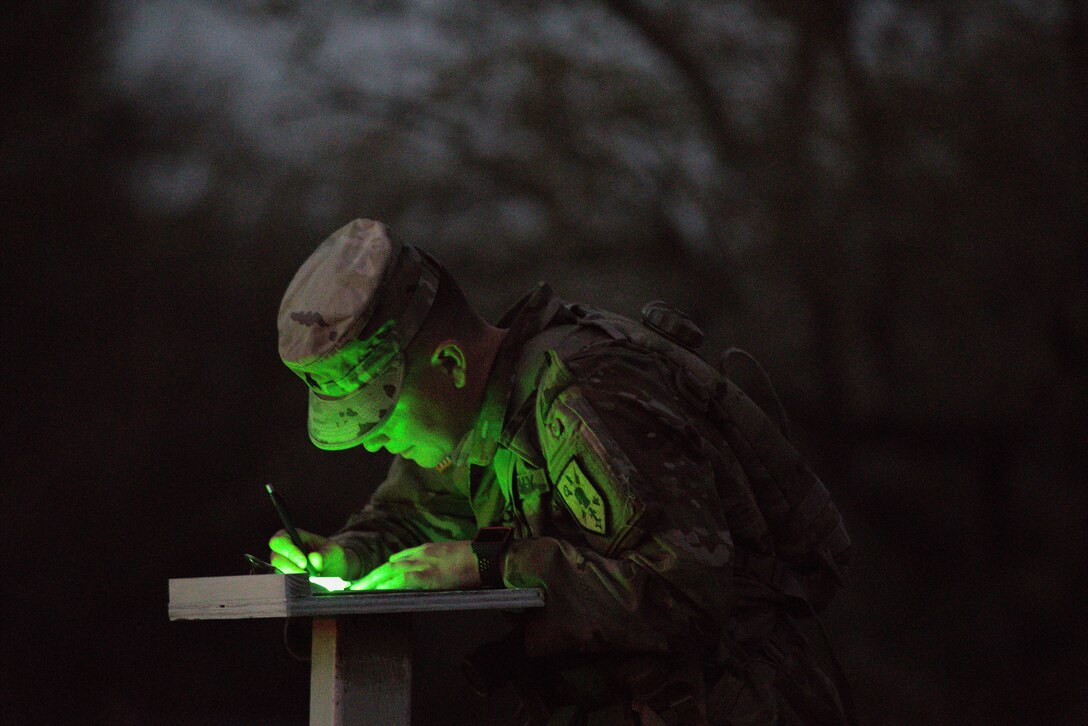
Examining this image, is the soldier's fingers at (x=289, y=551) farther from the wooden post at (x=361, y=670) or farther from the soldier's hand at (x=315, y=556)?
the wooden post at (x=361, y=670)

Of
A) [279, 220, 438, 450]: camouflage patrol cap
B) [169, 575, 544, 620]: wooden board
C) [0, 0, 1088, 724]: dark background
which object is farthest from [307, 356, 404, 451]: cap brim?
[0, 0, 1088, 724]: dark background

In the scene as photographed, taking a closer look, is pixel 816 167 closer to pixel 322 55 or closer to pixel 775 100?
pixel 775 100

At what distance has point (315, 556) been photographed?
1.87 metres

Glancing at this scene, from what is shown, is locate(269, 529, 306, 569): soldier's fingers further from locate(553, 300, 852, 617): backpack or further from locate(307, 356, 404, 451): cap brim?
locate(553, 300, 852, 617): backpack

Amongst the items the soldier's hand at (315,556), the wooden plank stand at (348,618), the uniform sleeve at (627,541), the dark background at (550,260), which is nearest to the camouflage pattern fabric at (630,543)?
the uniform sleeve at (627,541)

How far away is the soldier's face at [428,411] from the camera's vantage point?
6.14 ft

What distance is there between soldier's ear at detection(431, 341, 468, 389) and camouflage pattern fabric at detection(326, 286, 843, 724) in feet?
0.18

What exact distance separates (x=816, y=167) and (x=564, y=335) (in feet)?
5.51

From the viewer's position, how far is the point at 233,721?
320cm

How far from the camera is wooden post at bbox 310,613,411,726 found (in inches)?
57.5

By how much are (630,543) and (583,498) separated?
0.30 ft

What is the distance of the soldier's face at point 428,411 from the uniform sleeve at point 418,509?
9.6 inches

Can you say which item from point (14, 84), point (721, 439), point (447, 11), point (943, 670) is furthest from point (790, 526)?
point (14, 84)

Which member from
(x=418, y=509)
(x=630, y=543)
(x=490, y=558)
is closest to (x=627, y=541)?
(x=630, y=543)
